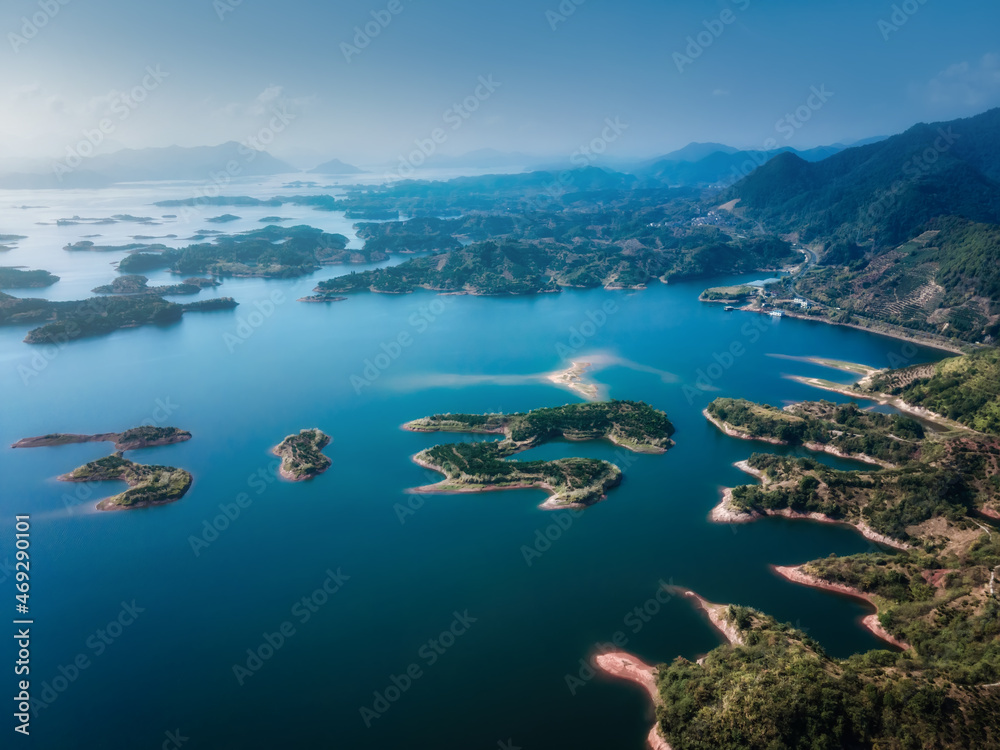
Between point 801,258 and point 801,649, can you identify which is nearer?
point 801,649

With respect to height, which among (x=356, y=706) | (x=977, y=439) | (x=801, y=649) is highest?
(x=977, y=439)

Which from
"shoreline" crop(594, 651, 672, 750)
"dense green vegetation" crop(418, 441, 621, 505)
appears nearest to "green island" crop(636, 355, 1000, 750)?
"shoreline" crop(594, 651, 672, 750)

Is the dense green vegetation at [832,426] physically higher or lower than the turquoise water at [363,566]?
higher

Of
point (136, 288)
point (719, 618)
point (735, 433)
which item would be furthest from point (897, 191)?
point (136, 288)

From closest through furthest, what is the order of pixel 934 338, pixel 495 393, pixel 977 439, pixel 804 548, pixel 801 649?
pixel 801 649 < pixel 804 548 < pixel 977 439 < pixel 495 393 < pixel 934 338

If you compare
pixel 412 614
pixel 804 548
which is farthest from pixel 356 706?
pixel 804 548

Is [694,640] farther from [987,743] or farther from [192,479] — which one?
[192,479]

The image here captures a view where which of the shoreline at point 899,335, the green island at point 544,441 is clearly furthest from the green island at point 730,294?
the green island at point 544,441

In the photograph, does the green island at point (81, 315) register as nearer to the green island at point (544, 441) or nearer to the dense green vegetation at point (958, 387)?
the green island at point (544, 441)
